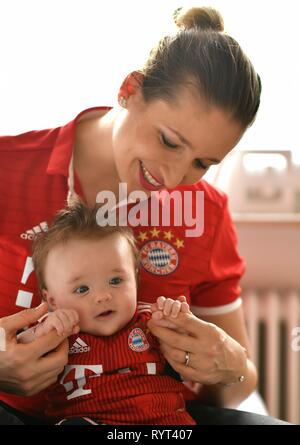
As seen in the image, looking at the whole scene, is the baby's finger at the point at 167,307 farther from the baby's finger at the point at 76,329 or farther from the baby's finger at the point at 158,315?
the baby's finger at the point at 76,329

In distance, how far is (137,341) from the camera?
1.07m

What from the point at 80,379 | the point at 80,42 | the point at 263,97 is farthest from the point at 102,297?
the point at 263,97

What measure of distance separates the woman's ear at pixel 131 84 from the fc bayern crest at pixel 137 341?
1.28 feet

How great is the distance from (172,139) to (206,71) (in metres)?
0.12

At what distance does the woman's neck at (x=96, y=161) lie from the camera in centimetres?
119

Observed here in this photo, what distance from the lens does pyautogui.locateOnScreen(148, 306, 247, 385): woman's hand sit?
105 centimetres

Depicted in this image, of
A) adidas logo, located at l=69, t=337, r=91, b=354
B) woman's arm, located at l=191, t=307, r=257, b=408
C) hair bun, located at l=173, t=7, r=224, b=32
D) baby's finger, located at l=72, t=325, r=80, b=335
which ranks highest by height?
hair bun, located at l=173, t=7, r=224, b=32

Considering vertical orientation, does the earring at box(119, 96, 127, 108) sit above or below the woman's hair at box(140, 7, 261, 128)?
below

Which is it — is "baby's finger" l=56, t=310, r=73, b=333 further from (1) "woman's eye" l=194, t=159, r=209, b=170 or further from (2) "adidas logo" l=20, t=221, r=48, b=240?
(1) "woman's eye" l=194, t=159, r=209, b=170

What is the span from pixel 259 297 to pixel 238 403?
482 millimetres

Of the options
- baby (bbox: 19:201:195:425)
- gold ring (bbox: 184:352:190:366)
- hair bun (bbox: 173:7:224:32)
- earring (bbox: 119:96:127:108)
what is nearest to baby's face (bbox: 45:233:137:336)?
baby (bbox: 19:201:195:425)

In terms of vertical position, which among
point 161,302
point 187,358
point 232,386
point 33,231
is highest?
point 33,231

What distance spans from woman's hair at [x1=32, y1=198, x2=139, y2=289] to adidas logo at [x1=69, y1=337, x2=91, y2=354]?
11cm

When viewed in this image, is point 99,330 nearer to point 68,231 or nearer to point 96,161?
point 68,231
